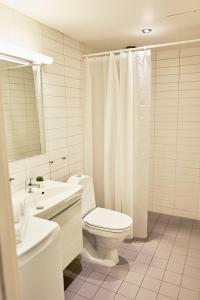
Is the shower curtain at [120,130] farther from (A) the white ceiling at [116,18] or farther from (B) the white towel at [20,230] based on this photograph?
(B) the white towel at [20,230]

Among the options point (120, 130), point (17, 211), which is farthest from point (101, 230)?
point (120, 130)

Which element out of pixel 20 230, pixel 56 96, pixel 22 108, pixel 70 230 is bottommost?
pixel 70 230

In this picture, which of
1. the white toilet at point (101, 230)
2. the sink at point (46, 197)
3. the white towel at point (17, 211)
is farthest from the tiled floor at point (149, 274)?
the white towel at point (17, 211)

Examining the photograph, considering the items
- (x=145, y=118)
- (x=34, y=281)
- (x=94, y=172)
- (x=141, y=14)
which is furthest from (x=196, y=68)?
(x=34, y=281)

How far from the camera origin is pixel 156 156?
319cm

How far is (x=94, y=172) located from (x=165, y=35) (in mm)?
1704

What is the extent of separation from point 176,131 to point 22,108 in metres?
2.01

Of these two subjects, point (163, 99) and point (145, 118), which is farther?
point (163, 99)

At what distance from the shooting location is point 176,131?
3.02 metres

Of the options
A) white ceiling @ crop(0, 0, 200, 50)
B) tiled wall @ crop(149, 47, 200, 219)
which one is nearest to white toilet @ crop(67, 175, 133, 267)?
tiled wall @ crop(149, 47, 200, 219)

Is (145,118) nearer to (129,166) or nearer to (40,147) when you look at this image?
(129,166)

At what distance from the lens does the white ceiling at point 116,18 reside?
1644mm

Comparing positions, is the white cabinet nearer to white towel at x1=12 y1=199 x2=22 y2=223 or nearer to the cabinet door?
the cabinet door

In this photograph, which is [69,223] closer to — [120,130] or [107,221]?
[107,221]
